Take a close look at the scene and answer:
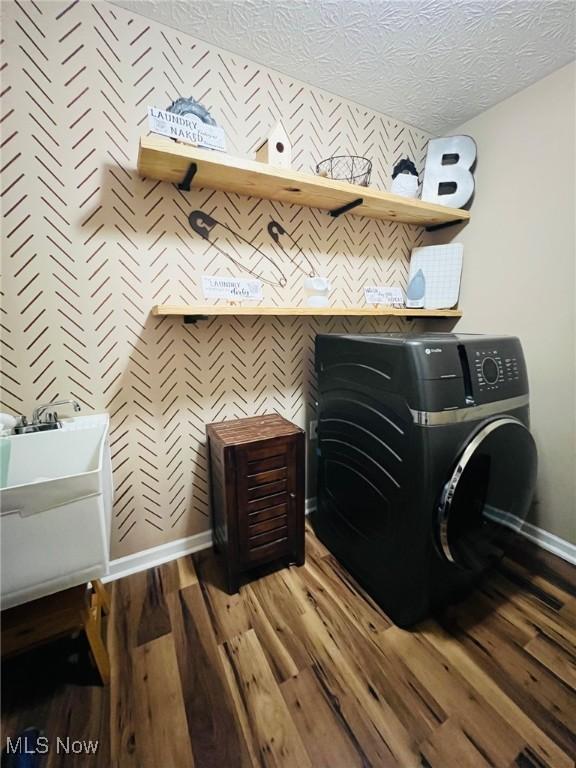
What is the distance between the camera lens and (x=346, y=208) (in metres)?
1.59

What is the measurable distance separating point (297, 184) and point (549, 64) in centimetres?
128

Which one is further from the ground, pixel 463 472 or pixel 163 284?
pixel 163 284

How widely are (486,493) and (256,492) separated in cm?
88

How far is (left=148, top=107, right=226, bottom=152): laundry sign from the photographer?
1.04 metres

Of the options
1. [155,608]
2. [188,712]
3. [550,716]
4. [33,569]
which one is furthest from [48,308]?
[550,716]

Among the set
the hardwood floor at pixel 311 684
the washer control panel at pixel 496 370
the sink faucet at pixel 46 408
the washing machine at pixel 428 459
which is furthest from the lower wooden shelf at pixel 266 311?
the hardwood floor at pixel 311 684

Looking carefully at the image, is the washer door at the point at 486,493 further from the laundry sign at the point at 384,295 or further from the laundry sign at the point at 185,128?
the laundry sign at the point at 185,128

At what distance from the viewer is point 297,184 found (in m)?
1.31

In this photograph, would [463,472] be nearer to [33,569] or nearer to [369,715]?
[369,715]

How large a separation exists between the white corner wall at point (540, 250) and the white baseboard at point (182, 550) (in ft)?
0.18

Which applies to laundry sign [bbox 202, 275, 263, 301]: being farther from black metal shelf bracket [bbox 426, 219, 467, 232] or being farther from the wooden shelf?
black metal shelf bracket [bbox 426, 219, 467, 232]

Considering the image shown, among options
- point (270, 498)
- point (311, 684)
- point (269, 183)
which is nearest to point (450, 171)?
point (269, 183)

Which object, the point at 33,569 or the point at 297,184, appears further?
the point at 297,184

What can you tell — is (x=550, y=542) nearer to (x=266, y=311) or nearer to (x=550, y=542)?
(x=550, y=542)
